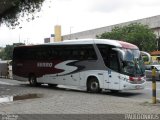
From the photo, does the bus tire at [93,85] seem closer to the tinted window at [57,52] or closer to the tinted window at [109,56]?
the tinted window at [57,52]

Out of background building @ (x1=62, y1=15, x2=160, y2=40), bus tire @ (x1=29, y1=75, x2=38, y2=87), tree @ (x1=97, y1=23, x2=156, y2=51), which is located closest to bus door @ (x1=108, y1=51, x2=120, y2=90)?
bus tire @ (x1=29, y1=75, x2=38, y2=87)

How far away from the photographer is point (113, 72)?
19.8 metres

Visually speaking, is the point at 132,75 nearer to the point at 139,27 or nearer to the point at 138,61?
the point at 138,61

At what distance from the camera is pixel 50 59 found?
2420 cm

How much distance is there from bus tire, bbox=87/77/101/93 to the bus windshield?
2021 mm

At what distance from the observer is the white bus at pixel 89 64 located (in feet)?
64.3

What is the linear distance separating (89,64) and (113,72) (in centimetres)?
181

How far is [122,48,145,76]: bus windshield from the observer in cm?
1950

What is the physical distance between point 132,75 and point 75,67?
12.7 feet

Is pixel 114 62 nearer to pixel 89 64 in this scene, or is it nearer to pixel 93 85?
pixel 89 64

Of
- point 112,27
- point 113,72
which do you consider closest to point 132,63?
point 113,72

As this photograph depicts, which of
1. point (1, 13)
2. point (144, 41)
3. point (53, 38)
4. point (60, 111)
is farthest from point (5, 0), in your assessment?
point (53, 38)

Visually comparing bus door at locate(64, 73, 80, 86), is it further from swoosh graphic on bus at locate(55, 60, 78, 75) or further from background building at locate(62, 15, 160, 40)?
background building at locate(62, 15, 160, 40)

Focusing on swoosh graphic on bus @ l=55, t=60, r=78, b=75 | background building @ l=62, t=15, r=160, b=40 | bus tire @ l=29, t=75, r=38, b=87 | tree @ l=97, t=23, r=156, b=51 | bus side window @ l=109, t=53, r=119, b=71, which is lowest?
bus tire @ l=29, t=75, r=38, b=87
